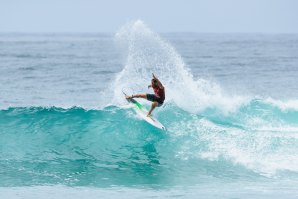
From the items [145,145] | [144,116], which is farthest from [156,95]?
[145,145]

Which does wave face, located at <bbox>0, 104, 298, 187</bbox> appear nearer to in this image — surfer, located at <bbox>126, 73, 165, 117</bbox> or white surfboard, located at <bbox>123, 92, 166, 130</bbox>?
white surfboard, located at <bbox>123, 92, 166, 130</bbox>

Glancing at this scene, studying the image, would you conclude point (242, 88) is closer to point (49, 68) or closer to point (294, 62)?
point (49, 68)

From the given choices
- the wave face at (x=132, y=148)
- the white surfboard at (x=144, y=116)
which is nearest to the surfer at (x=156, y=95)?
the white surfboard at (x=144, y=116)

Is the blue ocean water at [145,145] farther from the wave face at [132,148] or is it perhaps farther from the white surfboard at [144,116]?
the white surfboard at [144,116]

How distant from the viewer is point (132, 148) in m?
21.2

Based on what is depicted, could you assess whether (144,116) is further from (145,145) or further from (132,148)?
(132,148)

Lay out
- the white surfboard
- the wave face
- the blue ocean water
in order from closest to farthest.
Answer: the blue ocean water
the wave face
the white surfboard

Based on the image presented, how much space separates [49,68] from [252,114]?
23756mm

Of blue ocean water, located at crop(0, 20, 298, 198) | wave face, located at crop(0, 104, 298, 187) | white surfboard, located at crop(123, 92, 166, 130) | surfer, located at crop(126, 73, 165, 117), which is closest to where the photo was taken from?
blue ocean water, located at crop(0, 20, 298, 198)

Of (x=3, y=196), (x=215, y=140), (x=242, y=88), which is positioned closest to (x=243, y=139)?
(x=215, y=140)

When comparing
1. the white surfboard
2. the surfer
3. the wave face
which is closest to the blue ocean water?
the wave face

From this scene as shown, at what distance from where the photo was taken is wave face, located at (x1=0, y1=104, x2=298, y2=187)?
722 inches

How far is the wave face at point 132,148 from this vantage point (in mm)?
18344

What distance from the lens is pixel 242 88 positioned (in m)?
38.9
